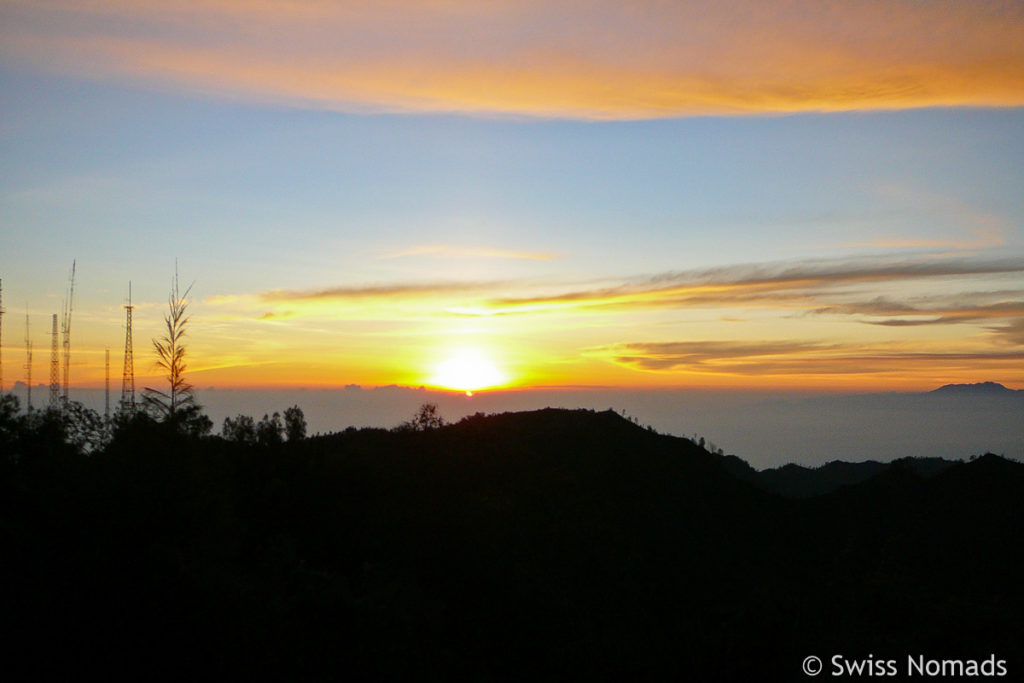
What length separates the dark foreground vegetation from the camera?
13.6m

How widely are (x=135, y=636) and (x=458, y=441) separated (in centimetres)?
2429

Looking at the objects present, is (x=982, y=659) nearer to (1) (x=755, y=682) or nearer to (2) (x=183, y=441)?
(1) (x=755, y=682)

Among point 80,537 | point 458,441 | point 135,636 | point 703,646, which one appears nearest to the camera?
point 135,636

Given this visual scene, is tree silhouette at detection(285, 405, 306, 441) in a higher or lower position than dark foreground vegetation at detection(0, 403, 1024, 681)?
higher

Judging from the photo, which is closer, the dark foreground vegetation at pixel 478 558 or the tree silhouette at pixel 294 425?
the dark foreground vegetation at pixel 478 558

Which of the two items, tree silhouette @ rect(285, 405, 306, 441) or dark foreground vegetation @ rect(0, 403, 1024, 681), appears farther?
tree silhouette @ rect(285, 405, 306, 441)

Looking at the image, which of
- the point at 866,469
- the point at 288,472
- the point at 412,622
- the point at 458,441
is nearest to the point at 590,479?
the point at 458,441

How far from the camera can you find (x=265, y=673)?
1331 cm

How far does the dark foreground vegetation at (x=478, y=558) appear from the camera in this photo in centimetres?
1365

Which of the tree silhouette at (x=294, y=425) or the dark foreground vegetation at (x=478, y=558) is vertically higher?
the tree silhouette at (x=294, y=425)

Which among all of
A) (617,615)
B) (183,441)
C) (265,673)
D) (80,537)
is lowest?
(617,615)

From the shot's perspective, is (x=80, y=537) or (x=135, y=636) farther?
(x=80, y=537)

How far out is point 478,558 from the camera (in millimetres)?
26328

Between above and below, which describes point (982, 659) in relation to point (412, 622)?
below
